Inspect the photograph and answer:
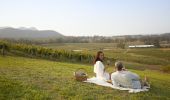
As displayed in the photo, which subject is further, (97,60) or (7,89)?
(97,60)

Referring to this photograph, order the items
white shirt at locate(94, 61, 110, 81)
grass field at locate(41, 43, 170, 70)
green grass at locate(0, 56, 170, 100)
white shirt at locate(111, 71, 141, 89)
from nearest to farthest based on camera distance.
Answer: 1. green grass at locate(0, 56, 170, 100)
2. white shirt at locate(111, 71, 141, 89)
3. white shirt at locate(94, 61, 110, 81)
4. grass field at locate(41, 43, 170, 70)

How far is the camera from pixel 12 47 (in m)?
36.8

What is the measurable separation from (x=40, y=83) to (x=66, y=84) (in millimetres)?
1195

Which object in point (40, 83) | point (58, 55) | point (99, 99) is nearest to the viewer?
point (99, 99)

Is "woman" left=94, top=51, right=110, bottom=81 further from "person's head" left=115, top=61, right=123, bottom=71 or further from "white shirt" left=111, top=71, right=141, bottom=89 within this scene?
"person's head" left=115, top=61, right=123, bottom=71

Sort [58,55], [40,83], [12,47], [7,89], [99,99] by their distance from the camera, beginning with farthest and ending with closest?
[58,55]
[12,47]
[40,83]
[7,89]
[99,99]

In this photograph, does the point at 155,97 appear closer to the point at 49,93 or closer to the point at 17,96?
the point at 49,93

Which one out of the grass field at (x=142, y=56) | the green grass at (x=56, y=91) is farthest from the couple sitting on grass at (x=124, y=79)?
the grass field at (x=142, y=56)

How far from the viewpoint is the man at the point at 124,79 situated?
43.2 feet

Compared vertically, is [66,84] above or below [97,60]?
below

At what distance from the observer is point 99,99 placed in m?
11.1

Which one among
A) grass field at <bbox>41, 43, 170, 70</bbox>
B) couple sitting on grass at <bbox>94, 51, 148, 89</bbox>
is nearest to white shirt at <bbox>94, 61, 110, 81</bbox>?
couple sitting on grass at <bbox>94, 51, 148, 89</bbox>

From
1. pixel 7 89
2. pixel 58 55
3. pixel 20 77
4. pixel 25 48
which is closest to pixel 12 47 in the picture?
pixel 25 48

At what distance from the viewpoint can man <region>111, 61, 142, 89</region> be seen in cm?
1316
